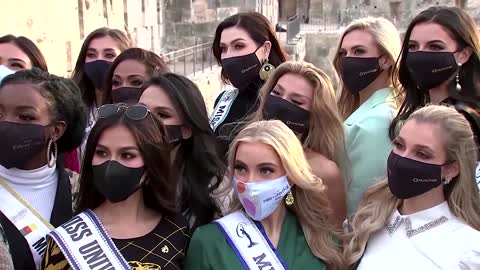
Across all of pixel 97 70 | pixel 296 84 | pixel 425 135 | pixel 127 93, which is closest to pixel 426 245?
pixel 425 135

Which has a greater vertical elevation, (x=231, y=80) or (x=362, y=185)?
(x=231, y=80)

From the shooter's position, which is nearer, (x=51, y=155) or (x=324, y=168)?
(x=51, y=155)

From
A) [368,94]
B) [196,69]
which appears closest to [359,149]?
[368,94]

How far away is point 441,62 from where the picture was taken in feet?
15.0

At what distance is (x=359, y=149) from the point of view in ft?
15.3

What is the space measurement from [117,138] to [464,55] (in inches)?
A: 102

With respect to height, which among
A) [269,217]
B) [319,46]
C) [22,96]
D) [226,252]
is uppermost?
[22,96]

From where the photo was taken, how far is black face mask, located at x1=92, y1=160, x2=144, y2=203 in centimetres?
335

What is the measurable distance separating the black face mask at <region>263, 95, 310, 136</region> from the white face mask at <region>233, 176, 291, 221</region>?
0.77 m

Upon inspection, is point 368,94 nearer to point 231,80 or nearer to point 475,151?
point 231,80

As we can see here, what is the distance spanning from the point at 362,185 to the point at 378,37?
44.0 inches

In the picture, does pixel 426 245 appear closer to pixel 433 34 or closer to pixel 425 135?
pixel 425 135

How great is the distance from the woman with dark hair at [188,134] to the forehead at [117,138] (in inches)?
27.7

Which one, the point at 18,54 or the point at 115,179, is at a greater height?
the point at 18,54
